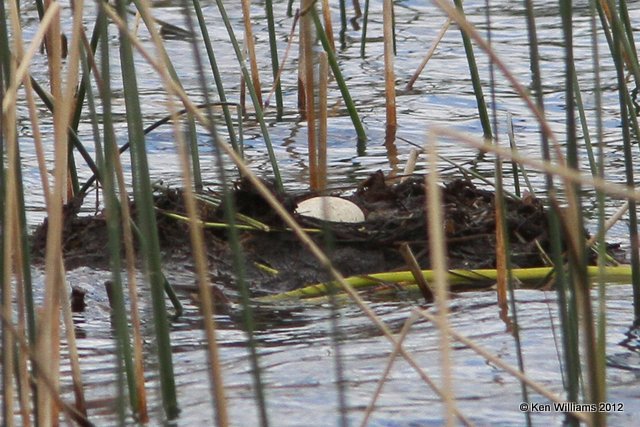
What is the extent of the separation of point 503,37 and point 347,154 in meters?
2.61

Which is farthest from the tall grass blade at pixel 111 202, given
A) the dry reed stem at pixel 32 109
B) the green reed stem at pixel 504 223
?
the green reed stem at pixel 504 223

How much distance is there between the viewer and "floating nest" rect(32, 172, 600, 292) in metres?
3.73

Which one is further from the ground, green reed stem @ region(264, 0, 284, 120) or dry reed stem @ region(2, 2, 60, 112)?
dry reed stem @ region(2, 2, 60, 112)

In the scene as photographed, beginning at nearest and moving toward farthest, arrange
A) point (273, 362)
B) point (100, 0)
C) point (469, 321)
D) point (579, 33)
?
point (100, 0)
point (273, 362)
point (469, 321)
point (579, 33)

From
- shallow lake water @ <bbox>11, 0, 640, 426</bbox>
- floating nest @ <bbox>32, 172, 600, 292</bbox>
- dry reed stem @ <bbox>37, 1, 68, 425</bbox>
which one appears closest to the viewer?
dry reed stem @ <bbox>37, 1, 68, 425</bbox>

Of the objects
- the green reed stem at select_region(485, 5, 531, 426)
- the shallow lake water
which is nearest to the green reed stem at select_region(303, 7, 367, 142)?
the shallow lake water

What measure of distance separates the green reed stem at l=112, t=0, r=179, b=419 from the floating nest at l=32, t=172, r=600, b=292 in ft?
4.87

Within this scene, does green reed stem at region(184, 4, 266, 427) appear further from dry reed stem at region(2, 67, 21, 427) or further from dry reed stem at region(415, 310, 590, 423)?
dry reed stem at region(2, 67, 21, 427)

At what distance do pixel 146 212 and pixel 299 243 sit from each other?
1.82 metres

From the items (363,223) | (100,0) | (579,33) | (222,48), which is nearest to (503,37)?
(579,33)

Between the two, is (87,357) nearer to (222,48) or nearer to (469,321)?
(469,321)

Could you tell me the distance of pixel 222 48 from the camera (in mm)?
8078

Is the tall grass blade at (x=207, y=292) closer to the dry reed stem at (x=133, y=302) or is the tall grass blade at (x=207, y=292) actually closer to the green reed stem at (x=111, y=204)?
the green reed stem at (x=111, y=204)

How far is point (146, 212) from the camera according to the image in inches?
79.4
